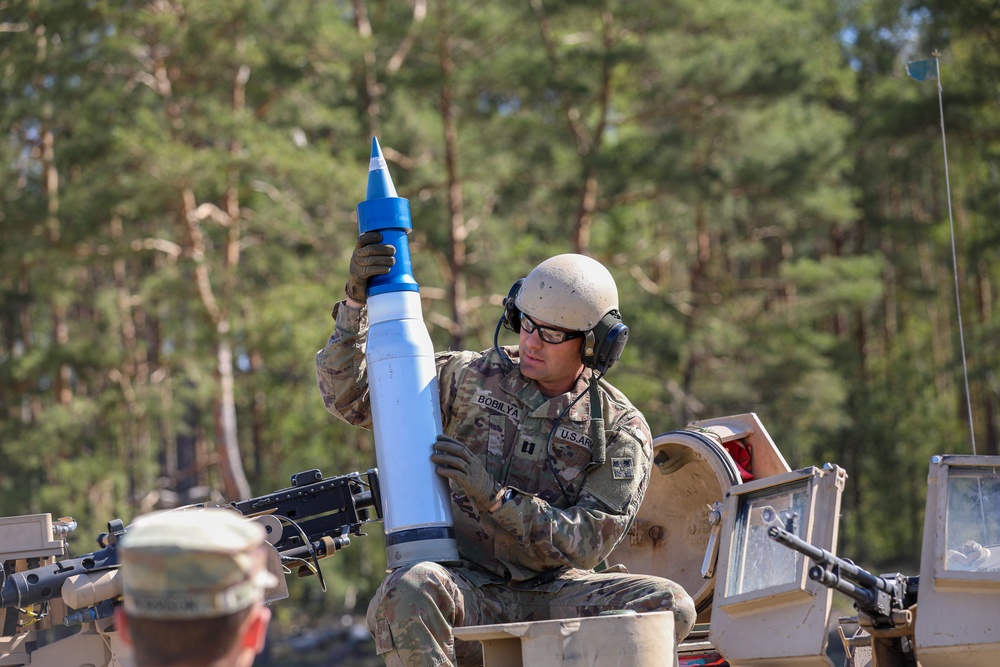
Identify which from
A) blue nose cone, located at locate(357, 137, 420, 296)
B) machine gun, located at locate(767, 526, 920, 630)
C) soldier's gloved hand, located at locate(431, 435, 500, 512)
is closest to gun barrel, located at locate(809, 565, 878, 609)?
machine gun, located at locate(767, 526, 920, 630)

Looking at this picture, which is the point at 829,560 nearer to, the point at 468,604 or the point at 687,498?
the point at 468,604

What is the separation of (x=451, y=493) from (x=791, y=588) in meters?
1.44

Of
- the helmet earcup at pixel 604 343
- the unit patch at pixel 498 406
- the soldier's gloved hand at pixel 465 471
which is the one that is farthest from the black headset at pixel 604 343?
the soldier's gloved hand at pixel 465 471

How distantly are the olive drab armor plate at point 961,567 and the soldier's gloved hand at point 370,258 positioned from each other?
2.23m

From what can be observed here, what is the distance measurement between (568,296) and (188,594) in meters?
3.02

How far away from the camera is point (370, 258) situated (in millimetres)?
5297

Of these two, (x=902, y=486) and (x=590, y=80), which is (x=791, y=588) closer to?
(x=590, y=80)

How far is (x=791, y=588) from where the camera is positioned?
14.9 ft

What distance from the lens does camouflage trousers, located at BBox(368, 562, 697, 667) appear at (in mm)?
4508

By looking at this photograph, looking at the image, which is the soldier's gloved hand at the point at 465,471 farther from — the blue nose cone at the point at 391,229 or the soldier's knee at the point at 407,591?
the blue nose cone at the point at 391,229

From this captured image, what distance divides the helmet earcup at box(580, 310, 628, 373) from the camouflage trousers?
2.78 feet

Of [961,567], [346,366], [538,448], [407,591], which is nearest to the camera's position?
[961,567]

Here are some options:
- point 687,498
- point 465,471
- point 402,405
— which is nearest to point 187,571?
point 465,471

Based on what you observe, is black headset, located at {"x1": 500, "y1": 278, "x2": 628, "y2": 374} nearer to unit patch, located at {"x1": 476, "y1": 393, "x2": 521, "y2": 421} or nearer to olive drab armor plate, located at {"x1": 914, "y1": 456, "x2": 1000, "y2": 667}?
unit patch, located at {"x1": 476, "y1": 393, "x2": 521, "y2": 421}
